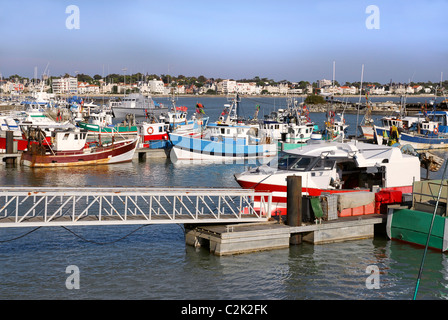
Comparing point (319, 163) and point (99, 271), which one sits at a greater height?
point (319, 163)

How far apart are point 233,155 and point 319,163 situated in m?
25.3

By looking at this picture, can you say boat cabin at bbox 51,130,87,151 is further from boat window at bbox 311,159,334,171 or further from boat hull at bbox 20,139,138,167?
boat window at bbox 311,159,334,171

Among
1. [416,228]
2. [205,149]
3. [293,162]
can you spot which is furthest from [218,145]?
[416,228]

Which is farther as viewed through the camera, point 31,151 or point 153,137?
point 153,137

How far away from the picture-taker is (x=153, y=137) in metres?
57.9

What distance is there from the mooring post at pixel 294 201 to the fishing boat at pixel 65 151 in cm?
2776

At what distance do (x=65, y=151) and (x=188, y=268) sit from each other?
1116 inches

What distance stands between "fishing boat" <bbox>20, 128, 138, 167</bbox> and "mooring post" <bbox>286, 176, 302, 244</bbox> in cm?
2776

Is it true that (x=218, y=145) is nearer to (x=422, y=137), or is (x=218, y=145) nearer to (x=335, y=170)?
(x=422, y=137)
